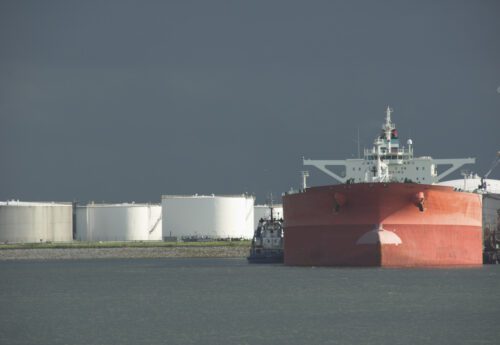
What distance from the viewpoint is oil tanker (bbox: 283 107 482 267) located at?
180ft

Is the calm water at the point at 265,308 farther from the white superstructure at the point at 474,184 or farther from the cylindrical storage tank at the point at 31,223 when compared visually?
the cylindrical storage tank at the point at 31,223

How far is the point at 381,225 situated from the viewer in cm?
5469

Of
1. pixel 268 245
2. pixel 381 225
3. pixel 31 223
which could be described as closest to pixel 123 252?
pixel 31 223

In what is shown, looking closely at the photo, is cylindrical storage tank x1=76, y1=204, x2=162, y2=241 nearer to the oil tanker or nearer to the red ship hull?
the oil tanker

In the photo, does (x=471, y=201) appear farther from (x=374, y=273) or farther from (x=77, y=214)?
(x=77, y=214)

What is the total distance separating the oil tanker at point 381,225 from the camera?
180 ft

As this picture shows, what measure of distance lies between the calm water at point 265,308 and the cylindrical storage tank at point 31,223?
5071 cm

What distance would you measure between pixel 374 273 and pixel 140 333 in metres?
24.1

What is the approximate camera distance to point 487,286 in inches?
1957

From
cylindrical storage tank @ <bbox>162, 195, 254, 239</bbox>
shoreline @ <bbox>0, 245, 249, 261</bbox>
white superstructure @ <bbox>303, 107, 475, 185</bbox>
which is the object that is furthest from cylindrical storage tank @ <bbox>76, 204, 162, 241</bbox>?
white superstructure @ <bbox>303, 107, 475, 185</bbox>

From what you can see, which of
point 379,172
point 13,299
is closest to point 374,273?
point 379,172

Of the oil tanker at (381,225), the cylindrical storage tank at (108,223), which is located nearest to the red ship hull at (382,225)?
the oil tanker at (381,225)

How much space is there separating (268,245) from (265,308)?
3563 cm

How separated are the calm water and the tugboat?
13.2m
